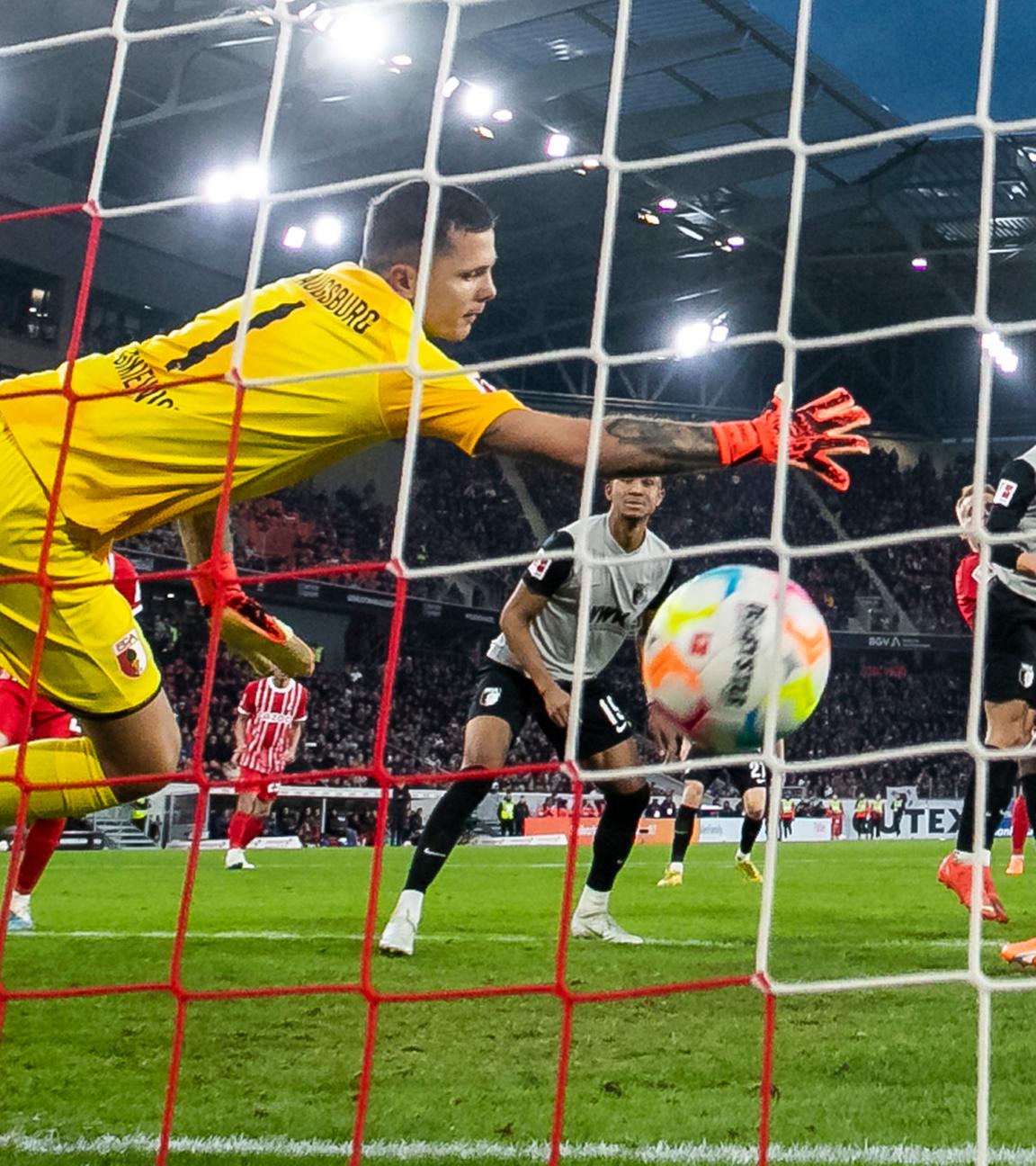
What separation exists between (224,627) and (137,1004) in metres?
1.27

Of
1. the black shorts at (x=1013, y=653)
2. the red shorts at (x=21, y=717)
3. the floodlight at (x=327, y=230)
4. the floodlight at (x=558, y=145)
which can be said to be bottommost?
the red shorts at (x=21, y=717)

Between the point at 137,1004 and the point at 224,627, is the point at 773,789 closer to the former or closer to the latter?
the point at 224,627

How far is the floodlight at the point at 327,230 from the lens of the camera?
1895cm

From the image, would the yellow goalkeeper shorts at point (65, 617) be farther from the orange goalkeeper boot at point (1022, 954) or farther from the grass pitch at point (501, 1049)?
the orange goalkeeper boot at point (1022, 954)

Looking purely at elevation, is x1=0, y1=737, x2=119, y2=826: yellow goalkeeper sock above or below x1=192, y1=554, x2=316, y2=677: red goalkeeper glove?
below

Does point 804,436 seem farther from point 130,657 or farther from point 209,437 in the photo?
point 130,657

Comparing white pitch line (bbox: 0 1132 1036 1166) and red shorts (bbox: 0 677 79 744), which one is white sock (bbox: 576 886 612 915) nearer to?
red shorts (bbox: 0 677 79 744)

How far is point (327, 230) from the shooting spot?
1906cm

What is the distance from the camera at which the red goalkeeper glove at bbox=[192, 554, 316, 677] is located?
3273 millimetres

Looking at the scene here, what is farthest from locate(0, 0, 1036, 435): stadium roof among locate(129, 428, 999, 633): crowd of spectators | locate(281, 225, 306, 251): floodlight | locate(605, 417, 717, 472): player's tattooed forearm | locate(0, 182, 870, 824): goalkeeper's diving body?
locate(605, 417, 717, 472): player's tattooed forearm

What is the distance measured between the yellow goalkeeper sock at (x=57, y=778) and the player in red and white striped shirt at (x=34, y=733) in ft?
5.35

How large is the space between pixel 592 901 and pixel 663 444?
9.54 feet

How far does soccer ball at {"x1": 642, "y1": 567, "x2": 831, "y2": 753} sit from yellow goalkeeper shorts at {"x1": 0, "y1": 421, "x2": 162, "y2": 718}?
1.39m

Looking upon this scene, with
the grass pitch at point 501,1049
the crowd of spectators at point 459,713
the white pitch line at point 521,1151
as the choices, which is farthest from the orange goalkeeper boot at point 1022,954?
the crowd of spectators at point 459,713
